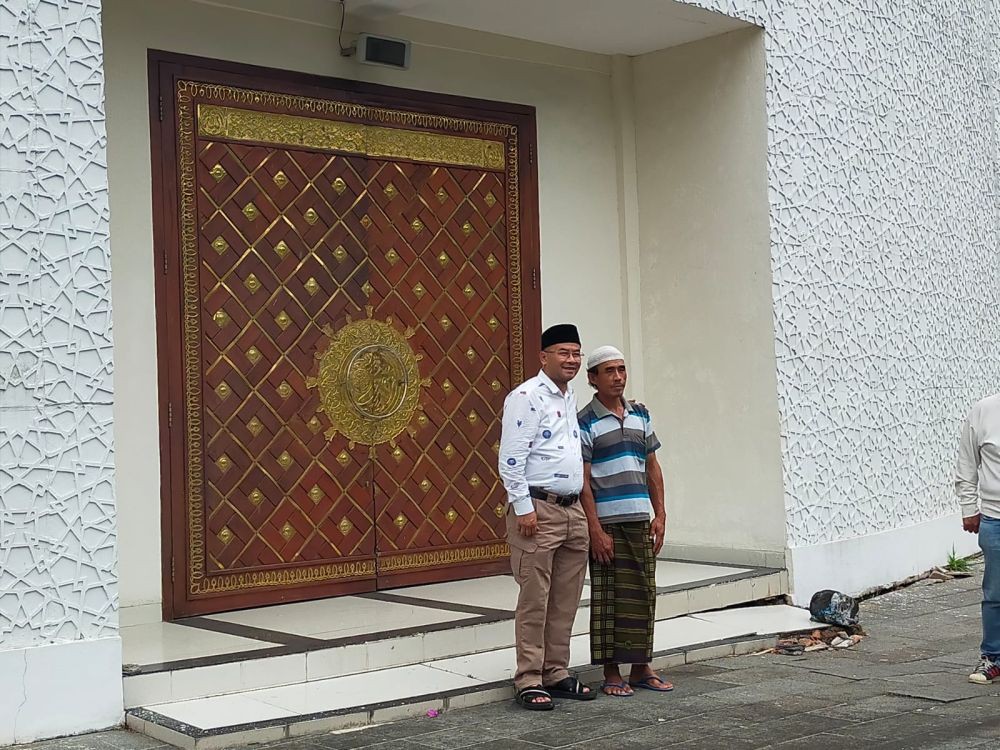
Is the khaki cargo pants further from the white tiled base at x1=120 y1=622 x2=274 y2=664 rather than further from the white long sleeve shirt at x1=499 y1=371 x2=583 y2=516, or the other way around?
the white tiled base at x1=120 y1=622 x2=274 y2=664

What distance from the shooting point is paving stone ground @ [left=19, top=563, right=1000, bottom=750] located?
4797 millimetres

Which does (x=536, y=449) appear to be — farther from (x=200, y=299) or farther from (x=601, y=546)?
(x=200, y=299)

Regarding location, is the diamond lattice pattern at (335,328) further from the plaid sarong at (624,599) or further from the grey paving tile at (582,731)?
the grey paving tile at (582,731)

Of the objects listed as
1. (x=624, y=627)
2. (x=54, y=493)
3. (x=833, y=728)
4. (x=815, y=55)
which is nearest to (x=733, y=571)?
(x=624, y=627)

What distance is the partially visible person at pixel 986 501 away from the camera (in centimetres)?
563

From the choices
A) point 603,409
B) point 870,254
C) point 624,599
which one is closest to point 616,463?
point 603,409

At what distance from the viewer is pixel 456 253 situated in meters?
7.71

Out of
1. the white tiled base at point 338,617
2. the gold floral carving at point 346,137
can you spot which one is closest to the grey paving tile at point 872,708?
the white tiled base at point 338,617

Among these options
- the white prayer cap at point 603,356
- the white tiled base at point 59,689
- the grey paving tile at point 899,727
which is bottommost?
the grey paving tile at point 899,727

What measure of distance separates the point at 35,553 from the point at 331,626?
166 cm

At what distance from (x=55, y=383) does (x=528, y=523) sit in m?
1.94

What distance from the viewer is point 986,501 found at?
223 inches

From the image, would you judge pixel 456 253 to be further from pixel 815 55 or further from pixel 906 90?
pixel 906 90

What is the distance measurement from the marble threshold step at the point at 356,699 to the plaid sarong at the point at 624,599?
1.04 ft
